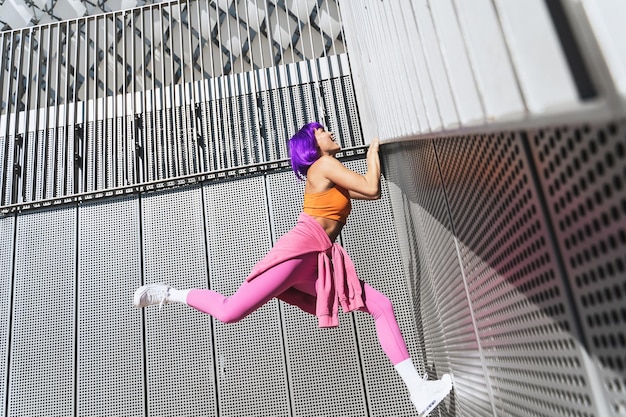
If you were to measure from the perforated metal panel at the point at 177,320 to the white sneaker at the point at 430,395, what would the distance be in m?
1.54

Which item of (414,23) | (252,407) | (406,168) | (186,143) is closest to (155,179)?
(186,143)

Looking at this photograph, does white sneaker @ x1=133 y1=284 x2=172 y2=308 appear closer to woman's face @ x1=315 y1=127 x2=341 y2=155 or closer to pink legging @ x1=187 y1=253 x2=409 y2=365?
pink legging @ x1=187 y1=253 x2=409 y2=365

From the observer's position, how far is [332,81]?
3482 millimetres

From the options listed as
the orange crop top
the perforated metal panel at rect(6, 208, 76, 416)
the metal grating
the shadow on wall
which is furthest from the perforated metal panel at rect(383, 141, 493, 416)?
the perforated metal panel at rect(6, 208, 76, 416)

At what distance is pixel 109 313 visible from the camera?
3.05m

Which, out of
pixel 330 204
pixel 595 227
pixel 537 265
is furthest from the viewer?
pixel 330 204

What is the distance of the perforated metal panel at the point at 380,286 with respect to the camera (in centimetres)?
267

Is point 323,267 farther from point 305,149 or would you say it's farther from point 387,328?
point 305,149

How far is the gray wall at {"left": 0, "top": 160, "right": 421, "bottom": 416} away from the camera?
2.75 m

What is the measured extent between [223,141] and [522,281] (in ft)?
9.61

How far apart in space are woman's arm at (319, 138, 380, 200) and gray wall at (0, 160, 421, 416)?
1.17m

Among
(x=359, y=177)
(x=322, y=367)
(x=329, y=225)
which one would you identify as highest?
(x=359, y=177)

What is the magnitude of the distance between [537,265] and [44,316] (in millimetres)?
3308

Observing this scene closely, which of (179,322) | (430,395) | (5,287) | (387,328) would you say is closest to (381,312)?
(387,328)
